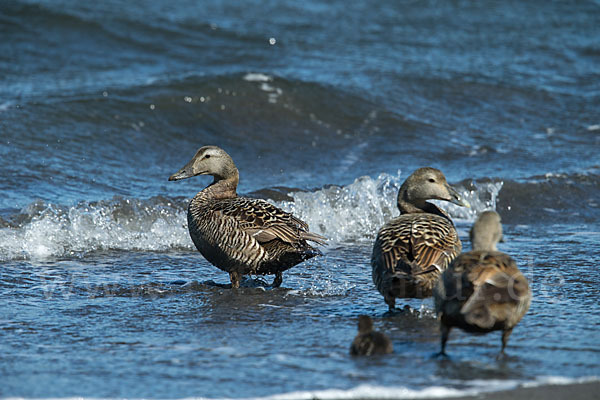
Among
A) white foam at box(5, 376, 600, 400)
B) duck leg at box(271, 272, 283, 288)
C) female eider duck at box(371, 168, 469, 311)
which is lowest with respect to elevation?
white foam at box(5, 376, 600, 400)

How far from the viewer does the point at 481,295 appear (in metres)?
4.41

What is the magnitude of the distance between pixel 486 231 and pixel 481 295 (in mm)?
620

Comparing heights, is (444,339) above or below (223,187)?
below

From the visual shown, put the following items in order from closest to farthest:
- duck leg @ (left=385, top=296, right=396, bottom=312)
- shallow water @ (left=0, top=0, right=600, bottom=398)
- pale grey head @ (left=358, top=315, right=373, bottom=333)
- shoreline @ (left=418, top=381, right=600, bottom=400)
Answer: shoreline @ (left=418, top=381, right=600, bottom=400) → shallow water @ (left=0, top=0, right=600, bottom=398) → pale grey head @ (left=358, top=315, right=373, bottom=333) → duck leg @ (left=385, top=296, right=396, bottom=312)

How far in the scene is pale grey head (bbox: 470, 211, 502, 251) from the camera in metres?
4.92

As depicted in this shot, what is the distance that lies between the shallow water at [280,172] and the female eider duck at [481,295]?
27cm

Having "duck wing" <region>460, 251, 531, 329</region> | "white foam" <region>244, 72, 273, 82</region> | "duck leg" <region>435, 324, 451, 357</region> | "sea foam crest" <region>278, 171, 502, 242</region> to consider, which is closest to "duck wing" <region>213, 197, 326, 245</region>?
"duck leg" <region>435, 324, 451, 357</region>

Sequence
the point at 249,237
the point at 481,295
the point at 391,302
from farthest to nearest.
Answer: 1. the point at 249,237
2. the point at 391,302
3. the point at 481,295

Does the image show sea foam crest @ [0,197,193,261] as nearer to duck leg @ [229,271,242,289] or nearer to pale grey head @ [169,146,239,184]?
pale grey head @ [169,146,239,184]

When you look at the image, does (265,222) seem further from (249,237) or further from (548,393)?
(548,393)

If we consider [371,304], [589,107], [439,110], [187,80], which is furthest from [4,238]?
[589,107]

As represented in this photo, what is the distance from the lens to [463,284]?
14.7 ft

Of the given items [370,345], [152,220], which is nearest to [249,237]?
[370,345]

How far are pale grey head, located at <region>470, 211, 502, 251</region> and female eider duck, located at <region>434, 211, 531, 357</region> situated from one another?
217 mm
